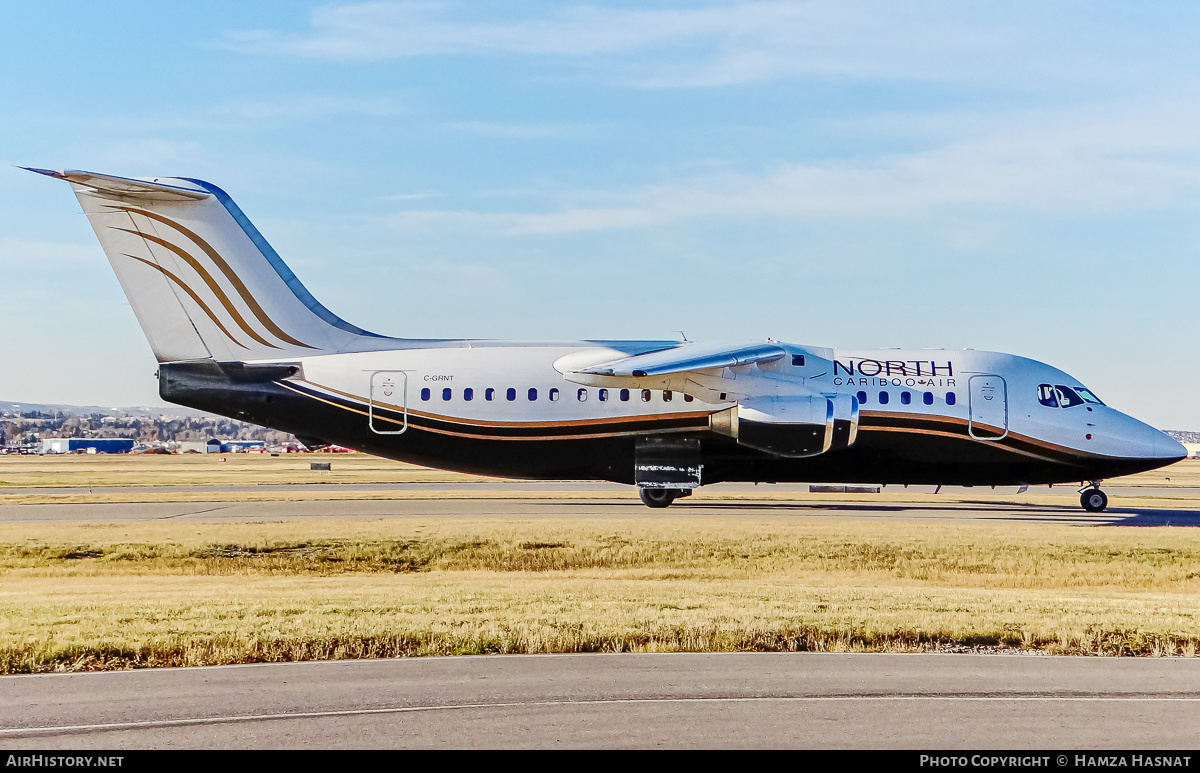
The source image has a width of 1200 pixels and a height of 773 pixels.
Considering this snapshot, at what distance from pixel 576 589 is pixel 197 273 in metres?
15.4

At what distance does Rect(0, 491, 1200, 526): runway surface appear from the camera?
1246 inches

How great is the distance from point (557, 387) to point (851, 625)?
15604 mm

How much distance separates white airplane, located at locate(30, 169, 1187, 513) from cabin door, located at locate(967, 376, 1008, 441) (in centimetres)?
6

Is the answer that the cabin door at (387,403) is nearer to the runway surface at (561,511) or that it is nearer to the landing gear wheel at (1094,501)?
the runway surface at (561,511)

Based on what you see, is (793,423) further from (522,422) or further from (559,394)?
(522,422)

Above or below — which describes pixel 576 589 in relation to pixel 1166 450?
below

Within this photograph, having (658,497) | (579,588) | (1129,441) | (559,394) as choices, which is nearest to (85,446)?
(658,497)

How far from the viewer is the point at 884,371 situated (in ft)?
97.1

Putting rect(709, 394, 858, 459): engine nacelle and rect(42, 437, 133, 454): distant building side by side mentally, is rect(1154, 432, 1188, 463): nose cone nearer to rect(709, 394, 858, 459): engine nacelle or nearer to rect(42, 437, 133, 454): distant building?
rect(709, 394, 858, 459): engine nacelle

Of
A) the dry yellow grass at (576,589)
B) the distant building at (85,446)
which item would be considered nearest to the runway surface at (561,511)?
the dry yellow grass at (576,589)

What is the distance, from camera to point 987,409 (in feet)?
96.8

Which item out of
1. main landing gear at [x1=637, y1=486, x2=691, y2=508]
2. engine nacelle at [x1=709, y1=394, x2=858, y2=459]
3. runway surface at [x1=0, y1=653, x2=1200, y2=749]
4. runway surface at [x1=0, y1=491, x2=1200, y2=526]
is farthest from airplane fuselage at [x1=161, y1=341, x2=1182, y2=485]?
runway surface at [x1=0, y1=653, x2=1200, y2=749]
